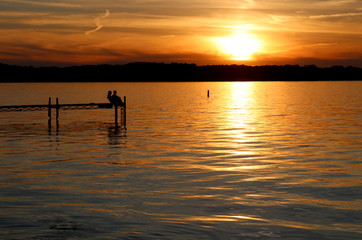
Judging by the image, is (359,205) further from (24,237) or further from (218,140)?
(218,140)

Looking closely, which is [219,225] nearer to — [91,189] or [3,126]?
[91,189]

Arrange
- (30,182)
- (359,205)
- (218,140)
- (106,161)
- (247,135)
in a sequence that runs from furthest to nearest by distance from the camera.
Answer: (247,135) < (218,140) < (106,161) < (30,182) < (359,205)

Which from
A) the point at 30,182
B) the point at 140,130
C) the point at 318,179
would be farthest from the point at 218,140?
the point at 30,182

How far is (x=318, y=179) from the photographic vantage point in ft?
65.0

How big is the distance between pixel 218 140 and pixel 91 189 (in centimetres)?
1656

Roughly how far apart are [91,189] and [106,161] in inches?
269

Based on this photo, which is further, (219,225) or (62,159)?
(62,159)

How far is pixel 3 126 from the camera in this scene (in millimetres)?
44344

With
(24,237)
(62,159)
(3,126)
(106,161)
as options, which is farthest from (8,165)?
(3,126)

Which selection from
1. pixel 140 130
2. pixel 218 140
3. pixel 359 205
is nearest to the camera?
pixel 359 205

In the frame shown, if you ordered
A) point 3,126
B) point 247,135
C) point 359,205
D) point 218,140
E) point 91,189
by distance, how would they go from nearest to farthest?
point 359,205, point 91,189, point 218,140, point 247,135, point 3,126

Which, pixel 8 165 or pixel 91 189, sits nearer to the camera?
pixel 91 189

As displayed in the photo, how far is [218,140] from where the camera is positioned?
3347 cm

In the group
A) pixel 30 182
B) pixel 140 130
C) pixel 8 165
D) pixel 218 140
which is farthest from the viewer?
pixel 140 130
